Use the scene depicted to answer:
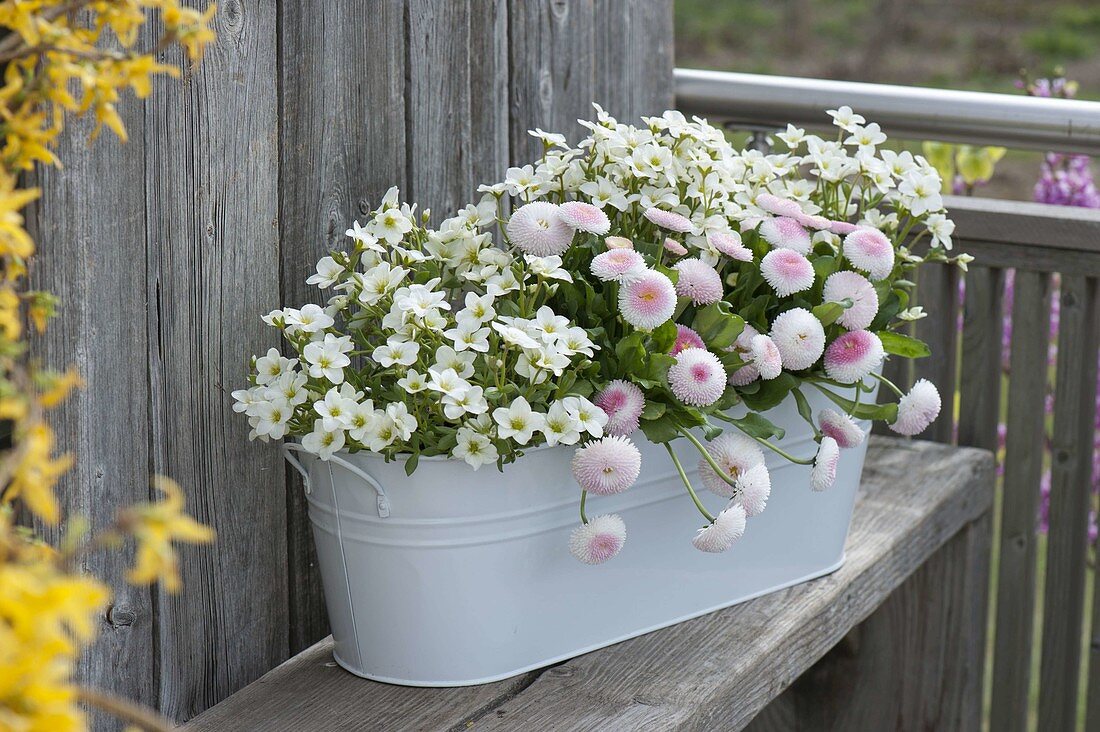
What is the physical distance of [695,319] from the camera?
1.08 m

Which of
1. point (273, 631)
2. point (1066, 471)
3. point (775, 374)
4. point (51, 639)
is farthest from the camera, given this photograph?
Answer: point (1066, 471)

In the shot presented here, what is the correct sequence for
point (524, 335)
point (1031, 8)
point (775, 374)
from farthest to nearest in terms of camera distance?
point (1031, 8), point (775, 374), point (524, 335)

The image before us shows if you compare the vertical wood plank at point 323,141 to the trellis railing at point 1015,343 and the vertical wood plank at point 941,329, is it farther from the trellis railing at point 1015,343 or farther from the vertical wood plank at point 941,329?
the vertical wood plank at point 941,329

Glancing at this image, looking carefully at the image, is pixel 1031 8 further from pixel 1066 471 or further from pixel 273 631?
pixel 273 631

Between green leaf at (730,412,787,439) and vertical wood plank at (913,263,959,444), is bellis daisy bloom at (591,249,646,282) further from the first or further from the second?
vertical wood plank at (913,263,959,444)

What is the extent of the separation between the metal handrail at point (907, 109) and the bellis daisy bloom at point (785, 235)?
541 millimetres

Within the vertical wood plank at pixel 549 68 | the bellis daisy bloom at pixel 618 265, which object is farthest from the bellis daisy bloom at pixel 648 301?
the vertical wood plank at pixel 549 68

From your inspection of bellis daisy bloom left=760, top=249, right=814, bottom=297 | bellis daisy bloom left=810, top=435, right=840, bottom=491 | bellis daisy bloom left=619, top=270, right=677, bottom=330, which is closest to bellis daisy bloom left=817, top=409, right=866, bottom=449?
bellis daisy bloom left=810, top=435, right=840, bottom=491

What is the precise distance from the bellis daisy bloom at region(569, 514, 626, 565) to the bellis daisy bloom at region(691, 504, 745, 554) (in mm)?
68

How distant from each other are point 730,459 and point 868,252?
0.24m

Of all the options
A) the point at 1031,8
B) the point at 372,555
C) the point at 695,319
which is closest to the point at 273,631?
the point at 372,555

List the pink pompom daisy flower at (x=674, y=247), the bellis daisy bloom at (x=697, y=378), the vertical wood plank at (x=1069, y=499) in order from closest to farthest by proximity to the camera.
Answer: the bellis daisy bloom at (x=697, y=378), the pink pompom daisy flower at (x=674, y=247), the vertical wood plank at (x=1069, y=499)

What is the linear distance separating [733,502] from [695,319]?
0.16m

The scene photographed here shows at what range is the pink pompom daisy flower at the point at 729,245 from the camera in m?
1.09
